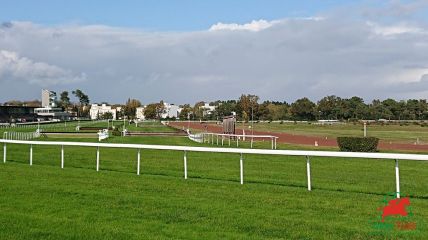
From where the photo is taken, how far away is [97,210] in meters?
7.36

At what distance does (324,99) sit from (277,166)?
136553 mm

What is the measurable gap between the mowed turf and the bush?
13310mm

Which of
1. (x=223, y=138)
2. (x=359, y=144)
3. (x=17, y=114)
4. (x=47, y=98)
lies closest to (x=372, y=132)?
(x=223, y=138)

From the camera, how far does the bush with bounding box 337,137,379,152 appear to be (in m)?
26.1

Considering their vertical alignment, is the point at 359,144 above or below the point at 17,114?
below

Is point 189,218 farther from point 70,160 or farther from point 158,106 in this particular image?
point 158,106

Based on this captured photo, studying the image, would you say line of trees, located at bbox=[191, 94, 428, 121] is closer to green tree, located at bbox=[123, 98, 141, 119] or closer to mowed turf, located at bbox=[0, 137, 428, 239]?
green tree, located at bbox=[123, 98, 141, 119]

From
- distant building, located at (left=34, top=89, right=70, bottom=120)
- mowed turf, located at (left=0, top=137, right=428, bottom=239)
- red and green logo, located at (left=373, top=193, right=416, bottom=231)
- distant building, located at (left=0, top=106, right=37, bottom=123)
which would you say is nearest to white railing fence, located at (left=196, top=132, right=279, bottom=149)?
mowed turf, located at (left=0, top=137, right=428, bottom=239)

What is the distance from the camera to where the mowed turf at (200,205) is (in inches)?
235

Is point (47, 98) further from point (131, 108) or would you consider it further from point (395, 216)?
point (395, 216)

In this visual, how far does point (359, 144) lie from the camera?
26.3 meters

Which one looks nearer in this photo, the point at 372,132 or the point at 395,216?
the point at 395,216

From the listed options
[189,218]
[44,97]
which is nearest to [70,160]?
[189,218]

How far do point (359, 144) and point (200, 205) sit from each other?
20012 mm
